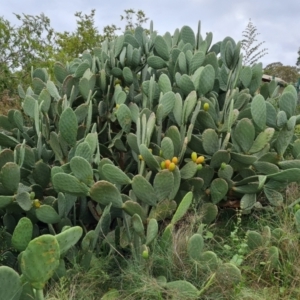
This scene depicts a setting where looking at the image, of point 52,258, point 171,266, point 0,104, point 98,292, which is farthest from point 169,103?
point 0,104

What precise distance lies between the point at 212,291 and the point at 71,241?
862 mm

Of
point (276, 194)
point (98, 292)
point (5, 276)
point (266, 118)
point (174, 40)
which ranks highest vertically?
point (174, 40)

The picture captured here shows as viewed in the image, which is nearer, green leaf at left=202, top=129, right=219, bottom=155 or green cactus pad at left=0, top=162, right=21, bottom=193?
green cactus pad at left=0, top=162, right=21, bottom=193

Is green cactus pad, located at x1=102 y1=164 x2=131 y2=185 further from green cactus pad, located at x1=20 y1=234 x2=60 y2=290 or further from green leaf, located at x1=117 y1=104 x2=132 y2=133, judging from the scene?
green cactus pad, located at x1=20 y1=234 x2=60 y2=290

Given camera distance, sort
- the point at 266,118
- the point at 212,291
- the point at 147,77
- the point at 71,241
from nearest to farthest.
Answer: the point at 71,241 < the point at 212,291 < the point at 266,118 < the point at 147,77

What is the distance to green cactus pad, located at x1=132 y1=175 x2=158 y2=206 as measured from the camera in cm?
264

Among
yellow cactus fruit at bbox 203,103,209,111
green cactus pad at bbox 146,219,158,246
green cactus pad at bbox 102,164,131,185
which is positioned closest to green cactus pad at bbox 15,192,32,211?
green cactus pad at bbox 102,164,131,185

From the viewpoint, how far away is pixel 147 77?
3910 mm

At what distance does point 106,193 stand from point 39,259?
0.93 metres

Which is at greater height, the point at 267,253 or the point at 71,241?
the point at 71,241

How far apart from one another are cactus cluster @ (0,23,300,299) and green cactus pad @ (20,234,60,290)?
0.29 metres

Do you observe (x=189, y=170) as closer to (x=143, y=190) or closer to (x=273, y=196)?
(x=143, y=190)

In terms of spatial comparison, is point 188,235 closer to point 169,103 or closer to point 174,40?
point 169,103

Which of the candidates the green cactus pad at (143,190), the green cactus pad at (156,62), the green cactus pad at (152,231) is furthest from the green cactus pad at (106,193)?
the green cactus pad at (156,62)
